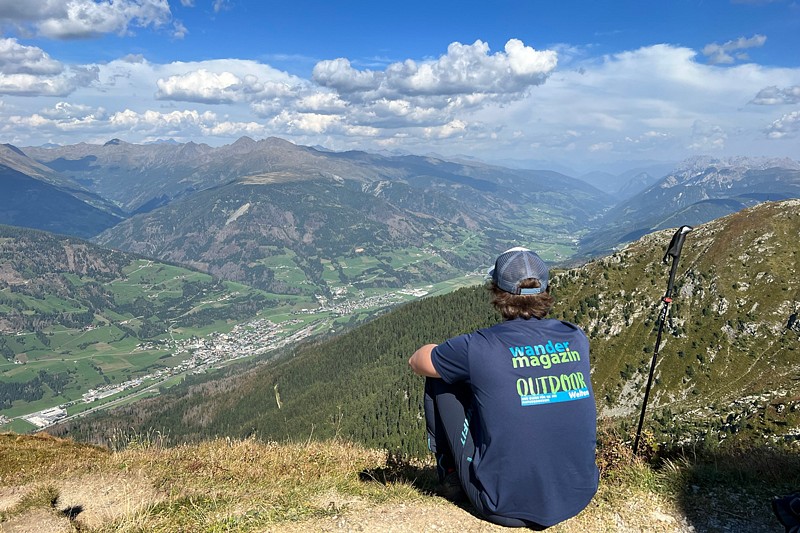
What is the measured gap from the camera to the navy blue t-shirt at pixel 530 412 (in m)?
5.32

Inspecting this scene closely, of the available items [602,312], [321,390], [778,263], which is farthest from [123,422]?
[778,263]

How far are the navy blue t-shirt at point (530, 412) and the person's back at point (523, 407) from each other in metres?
0.01

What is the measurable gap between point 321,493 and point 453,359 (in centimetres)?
405

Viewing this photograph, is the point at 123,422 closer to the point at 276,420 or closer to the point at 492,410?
the point at 276,420

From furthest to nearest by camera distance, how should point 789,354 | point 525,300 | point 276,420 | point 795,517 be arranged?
1. point 276,420
2. point 789,354
3. point 525,300
4. point 795,517

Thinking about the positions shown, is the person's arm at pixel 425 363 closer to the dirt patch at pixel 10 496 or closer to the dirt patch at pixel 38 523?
the dirt patch at pixel 38 523

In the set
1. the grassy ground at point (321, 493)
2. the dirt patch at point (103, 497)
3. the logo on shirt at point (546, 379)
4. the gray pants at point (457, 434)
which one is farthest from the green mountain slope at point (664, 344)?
the dirt patch at point (103, 497)

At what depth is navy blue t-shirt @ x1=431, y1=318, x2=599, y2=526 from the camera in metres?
5.32

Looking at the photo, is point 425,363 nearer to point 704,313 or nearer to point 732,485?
point 732,485

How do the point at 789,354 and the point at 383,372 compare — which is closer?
the point at 789,354

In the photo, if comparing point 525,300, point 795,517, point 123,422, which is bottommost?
point 123,422

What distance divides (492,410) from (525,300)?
1481mm

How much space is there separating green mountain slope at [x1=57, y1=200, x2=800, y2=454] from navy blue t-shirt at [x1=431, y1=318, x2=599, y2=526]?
73060 mm

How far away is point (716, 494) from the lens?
303 inches
